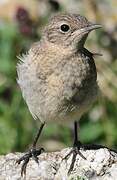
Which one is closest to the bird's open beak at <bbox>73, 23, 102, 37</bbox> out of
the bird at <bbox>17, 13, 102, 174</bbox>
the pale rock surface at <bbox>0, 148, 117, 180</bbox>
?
the bird at <bbox>17, 13, 102, 174</bbox>

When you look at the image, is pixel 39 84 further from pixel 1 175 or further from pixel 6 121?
pixel 6 121

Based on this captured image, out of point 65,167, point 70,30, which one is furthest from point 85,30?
point 65,167

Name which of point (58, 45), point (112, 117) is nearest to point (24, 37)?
point (112, 117)

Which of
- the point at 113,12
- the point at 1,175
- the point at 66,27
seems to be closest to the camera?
the point at 1,175

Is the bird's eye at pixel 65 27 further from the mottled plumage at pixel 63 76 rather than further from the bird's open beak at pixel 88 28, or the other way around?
the bird's open beak at pixel 88 28

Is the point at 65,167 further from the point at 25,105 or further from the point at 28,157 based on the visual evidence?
the point at 25,105

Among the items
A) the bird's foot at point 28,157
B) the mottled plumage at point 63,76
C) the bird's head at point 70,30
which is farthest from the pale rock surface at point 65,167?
the bird's head at point 70,30

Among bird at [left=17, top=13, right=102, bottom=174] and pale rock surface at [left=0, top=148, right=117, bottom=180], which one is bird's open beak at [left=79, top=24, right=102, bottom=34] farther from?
pale rock surface at [left=0, top=148, right=117, bottom=180]
